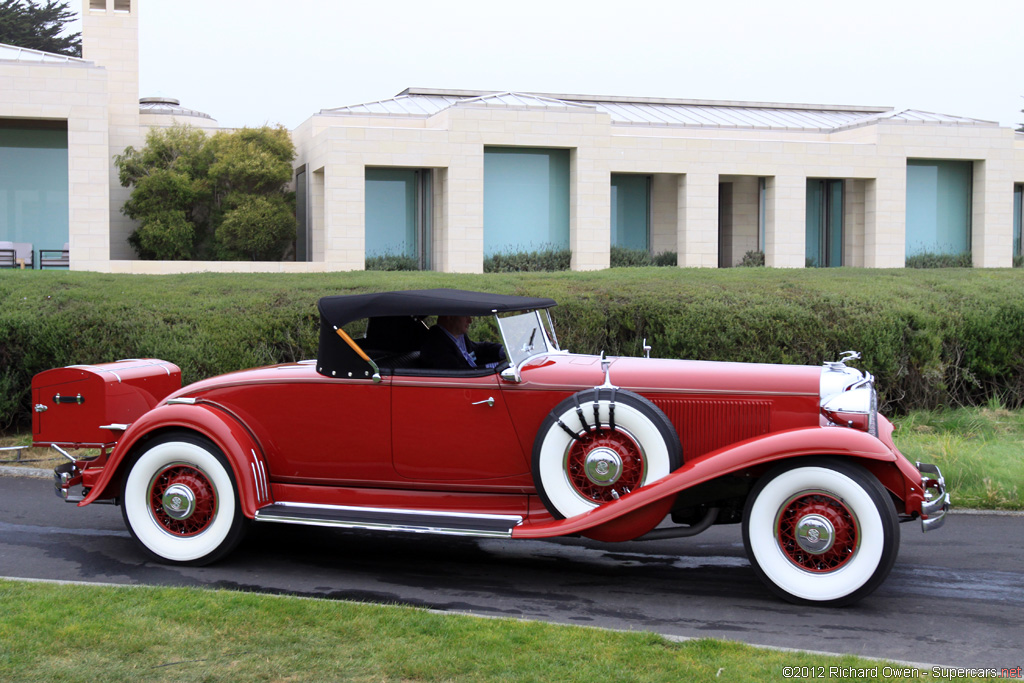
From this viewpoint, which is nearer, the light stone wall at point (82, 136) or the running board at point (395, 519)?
the running board at point (395, 519)

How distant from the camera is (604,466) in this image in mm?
5094

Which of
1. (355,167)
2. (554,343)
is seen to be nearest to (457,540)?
(554,343)

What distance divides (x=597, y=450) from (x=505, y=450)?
0.60 meters

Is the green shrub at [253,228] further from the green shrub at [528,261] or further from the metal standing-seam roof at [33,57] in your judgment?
the green shrub at [528,261]

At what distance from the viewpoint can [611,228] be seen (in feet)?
92.0

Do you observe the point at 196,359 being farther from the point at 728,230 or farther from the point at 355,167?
the point at 728,230

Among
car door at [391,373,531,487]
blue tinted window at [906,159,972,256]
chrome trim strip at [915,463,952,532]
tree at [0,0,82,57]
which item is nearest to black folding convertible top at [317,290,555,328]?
car door at [391,373,531,487]

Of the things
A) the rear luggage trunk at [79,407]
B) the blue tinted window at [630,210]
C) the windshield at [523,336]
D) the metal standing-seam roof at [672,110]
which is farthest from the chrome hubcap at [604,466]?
the blue tinted window at [630,210]

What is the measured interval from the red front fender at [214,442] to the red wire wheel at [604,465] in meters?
1.94

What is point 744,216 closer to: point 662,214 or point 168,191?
point 662,214

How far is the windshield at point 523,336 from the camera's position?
18.1ft

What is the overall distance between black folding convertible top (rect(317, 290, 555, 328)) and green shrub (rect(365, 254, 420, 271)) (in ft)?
63.2

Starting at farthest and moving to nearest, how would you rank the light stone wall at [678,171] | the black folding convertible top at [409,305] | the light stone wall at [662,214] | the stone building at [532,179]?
the light stone wall at [662,214] → the light stone wall at [678,171] → the stone building at [532,179] → the black folding convertible top at [409,305]

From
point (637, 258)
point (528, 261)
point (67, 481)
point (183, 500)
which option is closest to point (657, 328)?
point (183, 500)
